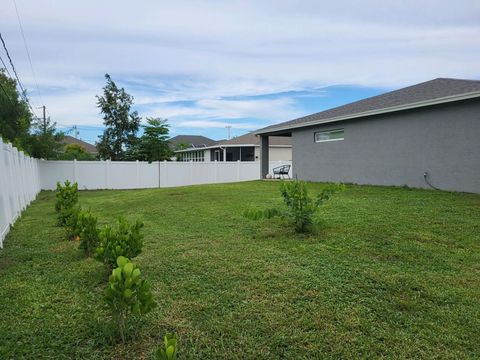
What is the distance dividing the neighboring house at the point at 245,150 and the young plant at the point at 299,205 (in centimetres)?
1983

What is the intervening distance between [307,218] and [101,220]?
4.76 metres

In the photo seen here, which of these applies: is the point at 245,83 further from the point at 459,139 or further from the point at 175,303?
the point at 175,303

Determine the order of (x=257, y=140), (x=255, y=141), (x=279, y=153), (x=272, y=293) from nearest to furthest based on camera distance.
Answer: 1. (x=272, y=293)
2. (x=279, y=153)
3. (x=255, y=141)
4. (x=257, y=140)

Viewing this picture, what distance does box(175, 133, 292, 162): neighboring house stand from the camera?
1076 inches

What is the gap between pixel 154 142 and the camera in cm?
2692

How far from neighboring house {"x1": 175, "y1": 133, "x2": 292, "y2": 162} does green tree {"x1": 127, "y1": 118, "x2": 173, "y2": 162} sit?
4.27 metres

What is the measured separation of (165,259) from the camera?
467 centimetres

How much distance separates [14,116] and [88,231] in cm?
1762

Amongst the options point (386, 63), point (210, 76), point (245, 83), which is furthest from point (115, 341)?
point (245, 83)

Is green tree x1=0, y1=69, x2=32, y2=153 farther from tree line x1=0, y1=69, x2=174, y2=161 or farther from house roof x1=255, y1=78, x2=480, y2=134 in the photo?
house roof x1=255, y1=78, x2=480, y2=134

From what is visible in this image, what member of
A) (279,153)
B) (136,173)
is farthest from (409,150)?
(279,153)

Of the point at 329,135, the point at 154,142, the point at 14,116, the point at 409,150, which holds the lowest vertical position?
the point at 409,150

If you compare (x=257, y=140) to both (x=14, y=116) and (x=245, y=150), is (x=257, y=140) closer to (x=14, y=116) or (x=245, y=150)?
(x=245, y=150)

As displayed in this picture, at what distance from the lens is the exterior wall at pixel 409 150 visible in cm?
924
